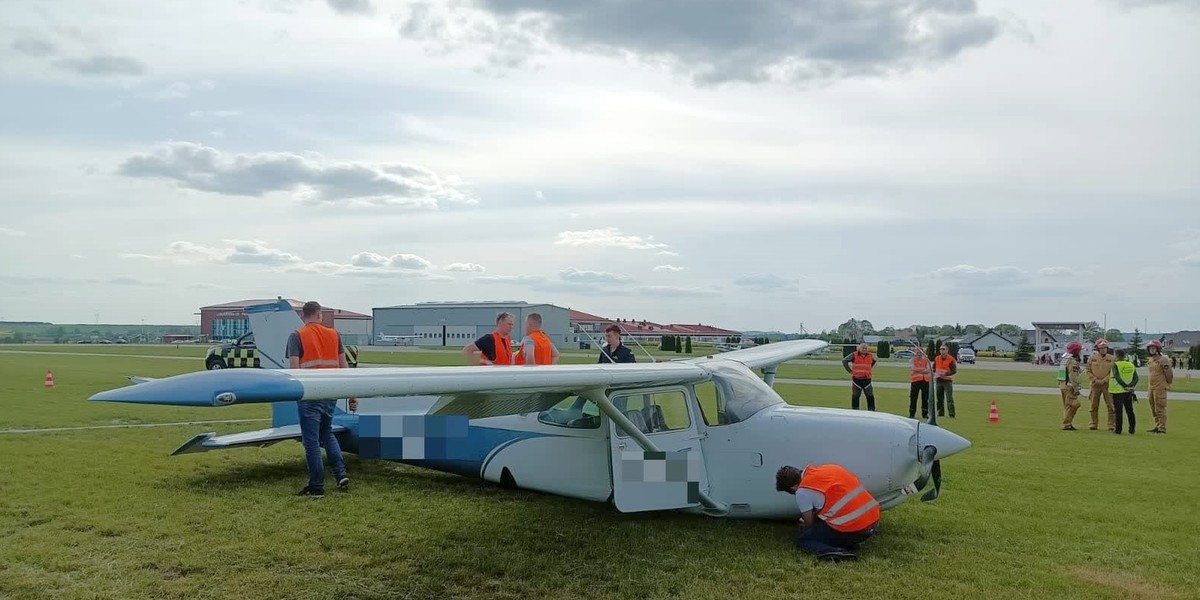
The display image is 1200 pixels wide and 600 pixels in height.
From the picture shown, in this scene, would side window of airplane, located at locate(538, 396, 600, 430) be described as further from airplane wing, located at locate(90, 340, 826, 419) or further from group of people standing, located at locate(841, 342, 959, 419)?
group of people standing, located at locate(841, 342, 959, 419)

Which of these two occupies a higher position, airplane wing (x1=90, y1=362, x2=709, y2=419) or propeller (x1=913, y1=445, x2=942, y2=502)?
airplane wing (x1=90, y1=362, x2=709, y2=419)

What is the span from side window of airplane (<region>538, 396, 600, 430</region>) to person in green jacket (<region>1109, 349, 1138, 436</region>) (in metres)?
11.6

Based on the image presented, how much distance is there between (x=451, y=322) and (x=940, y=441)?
3609 inches

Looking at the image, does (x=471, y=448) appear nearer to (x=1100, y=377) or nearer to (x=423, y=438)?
(x=423, y=438)

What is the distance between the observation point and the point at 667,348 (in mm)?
69312

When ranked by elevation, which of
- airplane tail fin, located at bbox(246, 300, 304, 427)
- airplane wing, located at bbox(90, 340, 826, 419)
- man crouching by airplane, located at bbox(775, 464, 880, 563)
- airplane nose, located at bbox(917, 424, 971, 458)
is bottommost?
man crouching by airplane, located at bbox(775, 464, 880, 563)

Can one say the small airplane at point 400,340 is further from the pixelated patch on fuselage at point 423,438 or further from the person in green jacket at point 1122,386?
the pixelated patch on fuselage at point 423,438

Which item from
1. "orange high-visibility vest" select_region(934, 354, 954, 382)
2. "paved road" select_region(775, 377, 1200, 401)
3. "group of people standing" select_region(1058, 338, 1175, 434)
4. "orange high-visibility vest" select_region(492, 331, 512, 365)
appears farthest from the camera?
"paved road" select_region(775, 377, 1200, 401)

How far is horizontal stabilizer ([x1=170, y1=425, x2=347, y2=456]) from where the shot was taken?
8.46m

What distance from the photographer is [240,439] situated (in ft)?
28.4

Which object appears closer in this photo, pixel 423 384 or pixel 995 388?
pixel 423 384

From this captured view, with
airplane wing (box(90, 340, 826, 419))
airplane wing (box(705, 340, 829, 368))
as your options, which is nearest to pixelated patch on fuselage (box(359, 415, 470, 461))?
airplane wing (box(90, 340, 826, 419))

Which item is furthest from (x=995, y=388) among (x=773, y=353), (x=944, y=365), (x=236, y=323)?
(x=236, y=323)

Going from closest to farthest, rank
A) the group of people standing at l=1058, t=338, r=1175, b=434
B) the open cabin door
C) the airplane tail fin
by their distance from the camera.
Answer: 1. the open cabin door
2. the airplane tail fin
3. the group of people standing at l=1058, t=338, r=1175, b=434
